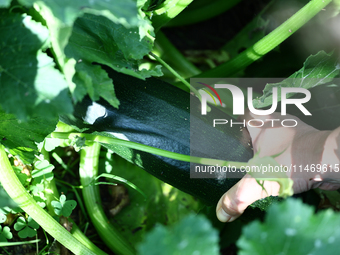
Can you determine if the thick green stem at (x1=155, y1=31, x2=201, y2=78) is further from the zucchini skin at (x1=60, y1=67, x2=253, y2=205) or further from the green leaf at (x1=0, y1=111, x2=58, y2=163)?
the green leaf at (x1=0, y1=111, x2=58, y2=163)

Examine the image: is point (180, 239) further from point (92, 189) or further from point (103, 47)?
point (92, 189)

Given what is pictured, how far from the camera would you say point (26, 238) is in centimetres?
143

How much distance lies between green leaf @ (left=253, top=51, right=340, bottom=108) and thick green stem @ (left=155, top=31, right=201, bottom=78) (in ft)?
1.85

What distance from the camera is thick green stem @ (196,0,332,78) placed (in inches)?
49.9

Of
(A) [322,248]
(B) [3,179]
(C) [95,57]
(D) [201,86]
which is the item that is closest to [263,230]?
(A) [322,248]

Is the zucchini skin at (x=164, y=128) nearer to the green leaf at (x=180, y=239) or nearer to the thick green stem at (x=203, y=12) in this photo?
the green leaf at (x=180, y=239)

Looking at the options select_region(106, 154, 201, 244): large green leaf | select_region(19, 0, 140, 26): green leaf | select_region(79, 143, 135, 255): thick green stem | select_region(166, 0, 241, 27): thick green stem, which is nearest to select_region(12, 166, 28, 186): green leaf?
select_region(79, 143, 135, 255): thick green stem

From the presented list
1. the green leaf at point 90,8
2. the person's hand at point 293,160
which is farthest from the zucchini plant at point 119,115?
the person's hand at point 293,160

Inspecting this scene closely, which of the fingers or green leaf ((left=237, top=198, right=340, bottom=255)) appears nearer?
green leaf ((left=237, top=198, right=340, bottom=255))

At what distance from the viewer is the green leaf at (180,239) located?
677mm

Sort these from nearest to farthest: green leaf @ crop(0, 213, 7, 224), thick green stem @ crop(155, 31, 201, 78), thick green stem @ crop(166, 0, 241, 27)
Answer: green leaf @ crop(0, 213, 7, 224), thick green stem @ crop(155, 31, 201, 78), thick green stem @ crop(166, 0, 241, 27)

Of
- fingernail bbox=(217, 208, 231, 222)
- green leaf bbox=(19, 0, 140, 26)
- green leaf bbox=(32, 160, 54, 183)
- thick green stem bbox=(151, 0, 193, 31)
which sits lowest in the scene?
fingernail bbox=(217, 208, 231, 222)

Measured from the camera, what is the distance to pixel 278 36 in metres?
1.33

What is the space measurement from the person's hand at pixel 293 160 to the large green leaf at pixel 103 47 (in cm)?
54
